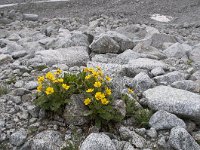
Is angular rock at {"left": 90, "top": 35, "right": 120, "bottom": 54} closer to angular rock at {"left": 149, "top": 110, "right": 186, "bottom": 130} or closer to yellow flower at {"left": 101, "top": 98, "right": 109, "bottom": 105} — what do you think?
angular rock at {"left": 149, "top": 110, "right": 186, "bottom": 130}

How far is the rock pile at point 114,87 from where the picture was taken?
4.53 meters

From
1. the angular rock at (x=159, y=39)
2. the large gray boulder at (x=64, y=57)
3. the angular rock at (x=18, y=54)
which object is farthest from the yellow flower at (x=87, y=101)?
the angular rock at (x=159, y=39)

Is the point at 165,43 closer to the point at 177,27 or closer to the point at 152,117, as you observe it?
the point at 177,27

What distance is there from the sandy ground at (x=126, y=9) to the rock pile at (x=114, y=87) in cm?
503

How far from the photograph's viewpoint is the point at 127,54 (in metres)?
7.80

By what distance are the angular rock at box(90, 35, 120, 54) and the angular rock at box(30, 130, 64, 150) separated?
12.9 ft

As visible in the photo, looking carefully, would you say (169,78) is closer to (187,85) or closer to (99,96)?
(187,85)

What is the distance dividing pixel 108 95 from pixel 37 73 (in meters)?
2.29

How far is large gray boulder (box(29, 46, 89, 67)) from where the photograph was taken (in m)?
7.36

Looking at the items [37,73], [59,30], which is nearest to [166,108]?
[37,73]

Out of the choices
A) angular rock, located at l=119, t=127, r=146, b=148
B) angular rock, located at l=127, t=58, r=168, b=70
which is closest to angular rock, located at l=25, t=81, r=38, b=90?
angular rock, located at l=119, t=127, r=146, b=148

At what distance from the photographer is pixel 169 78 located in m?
6.29

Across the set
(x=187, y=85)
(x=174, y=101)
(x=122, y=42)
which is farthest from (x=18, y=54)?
(x=174, y=101)

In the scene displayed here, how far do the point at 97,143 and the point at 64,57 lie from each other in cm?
371
